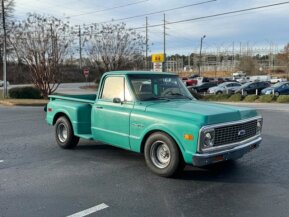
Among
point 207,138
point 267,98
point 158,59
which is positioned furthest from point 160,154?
point 267,98

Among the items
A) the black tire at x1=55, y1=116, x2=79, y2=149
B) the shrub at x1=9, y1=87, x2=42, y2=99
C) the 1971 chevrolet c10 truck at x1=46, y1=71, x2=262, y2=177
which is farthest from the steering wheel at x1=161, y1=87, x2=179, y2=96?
the shrub at x1=9, y1=87, x2=42, y2=99

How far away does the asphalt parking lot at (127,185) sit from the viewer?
434 centimetres

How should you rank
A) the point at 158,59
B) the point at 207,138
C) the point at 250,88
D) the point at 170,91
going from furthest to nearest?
the point at 250,88, the point at 158,59, the point at 170,91, the point at 207,138

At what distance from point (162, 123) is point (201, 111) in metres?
0.66

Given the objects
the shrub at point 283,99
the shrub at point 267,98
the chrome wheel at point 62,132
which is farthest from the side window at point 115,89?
the shrub at point 267,98

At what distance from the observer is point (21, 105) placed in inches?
831

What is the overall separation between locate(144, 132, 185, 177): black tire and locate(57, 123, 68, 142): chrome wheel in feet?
9.27

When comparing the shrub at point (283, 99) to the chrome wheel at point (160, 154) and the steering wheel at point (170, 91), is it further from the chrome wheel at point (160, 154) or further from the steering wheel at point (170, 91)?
the chrome wheel at point (160, 154)

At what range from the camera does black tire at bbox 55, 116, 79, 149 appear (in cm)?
762

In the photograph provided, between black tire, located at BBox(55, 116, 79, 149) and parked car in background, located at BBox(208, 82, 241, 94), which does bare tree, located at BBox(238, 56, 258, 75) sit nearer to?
parked car in background, located at BBox(208, 82, 241, 94)

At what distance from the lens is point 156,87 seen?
21.5ft

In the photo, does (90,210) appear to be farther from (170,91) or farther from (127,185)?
(170,91)

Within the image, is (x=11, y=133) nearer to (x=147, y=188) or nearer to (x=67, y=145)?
(x=67, y=145)

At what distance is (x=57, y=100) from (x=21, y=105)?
1410 cm
